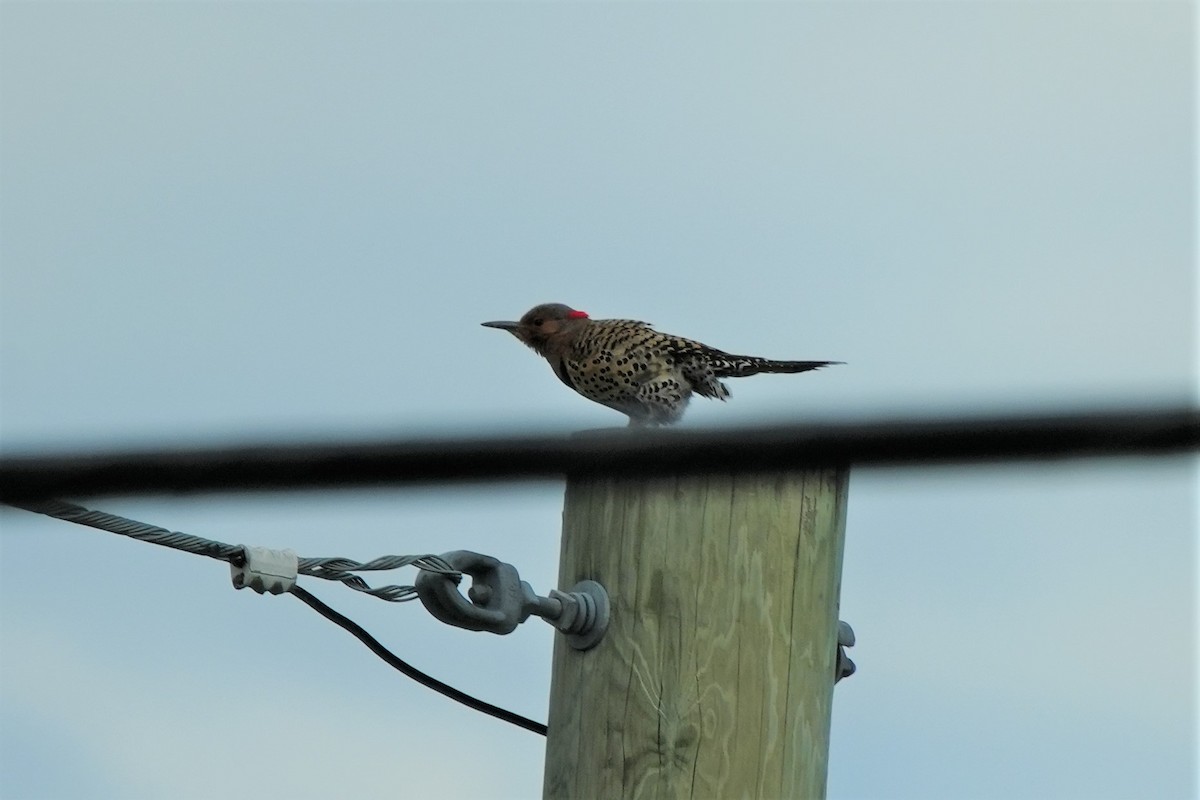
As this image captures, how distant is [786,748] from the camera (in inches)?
156

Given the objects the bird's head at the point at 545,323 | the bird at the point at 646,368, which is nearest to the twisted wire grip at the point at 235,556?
the bird at the point at 646,368

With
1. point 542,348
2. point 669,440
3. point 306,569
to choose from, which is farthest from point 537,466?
point 542,348

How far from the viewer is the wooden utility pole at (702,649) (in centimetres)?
393

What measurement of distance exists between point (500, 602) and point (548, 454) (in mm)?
2347

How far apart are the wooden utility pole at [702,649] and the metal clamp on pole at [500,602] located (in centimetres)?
5

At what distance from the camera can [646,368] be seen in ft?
25.4

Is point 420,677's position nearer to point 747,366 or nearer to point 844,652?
point 844,652

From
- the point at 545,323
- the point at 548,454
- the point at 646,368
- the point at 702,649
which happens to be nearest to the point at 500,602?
the point at 702,649

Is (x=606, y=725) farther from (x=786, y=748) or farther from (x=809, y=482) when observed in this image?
(x=809, y=482)

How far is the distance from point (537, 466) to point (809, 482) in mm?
2524

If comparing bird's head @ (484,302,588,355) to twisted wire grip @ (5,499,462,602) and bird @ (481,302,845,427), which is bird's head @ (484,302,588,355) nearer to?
bird @ (481,302,845,427)

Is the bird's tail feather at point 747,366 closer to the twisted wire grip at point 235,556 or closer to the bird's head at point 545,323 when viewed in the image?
the bird's head at point 545,323

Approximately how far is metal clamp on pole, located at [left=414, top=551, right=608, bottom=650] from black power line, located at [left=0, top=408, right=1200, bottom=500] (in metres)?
2.31

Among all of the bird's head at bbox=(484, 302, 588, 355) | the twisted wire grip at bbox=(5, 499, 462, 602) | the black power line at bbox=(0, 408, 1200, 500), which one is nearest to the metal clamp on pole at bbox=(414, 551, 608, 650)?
the twisted wire grip at bbox=(5, 499, 462, 602)
